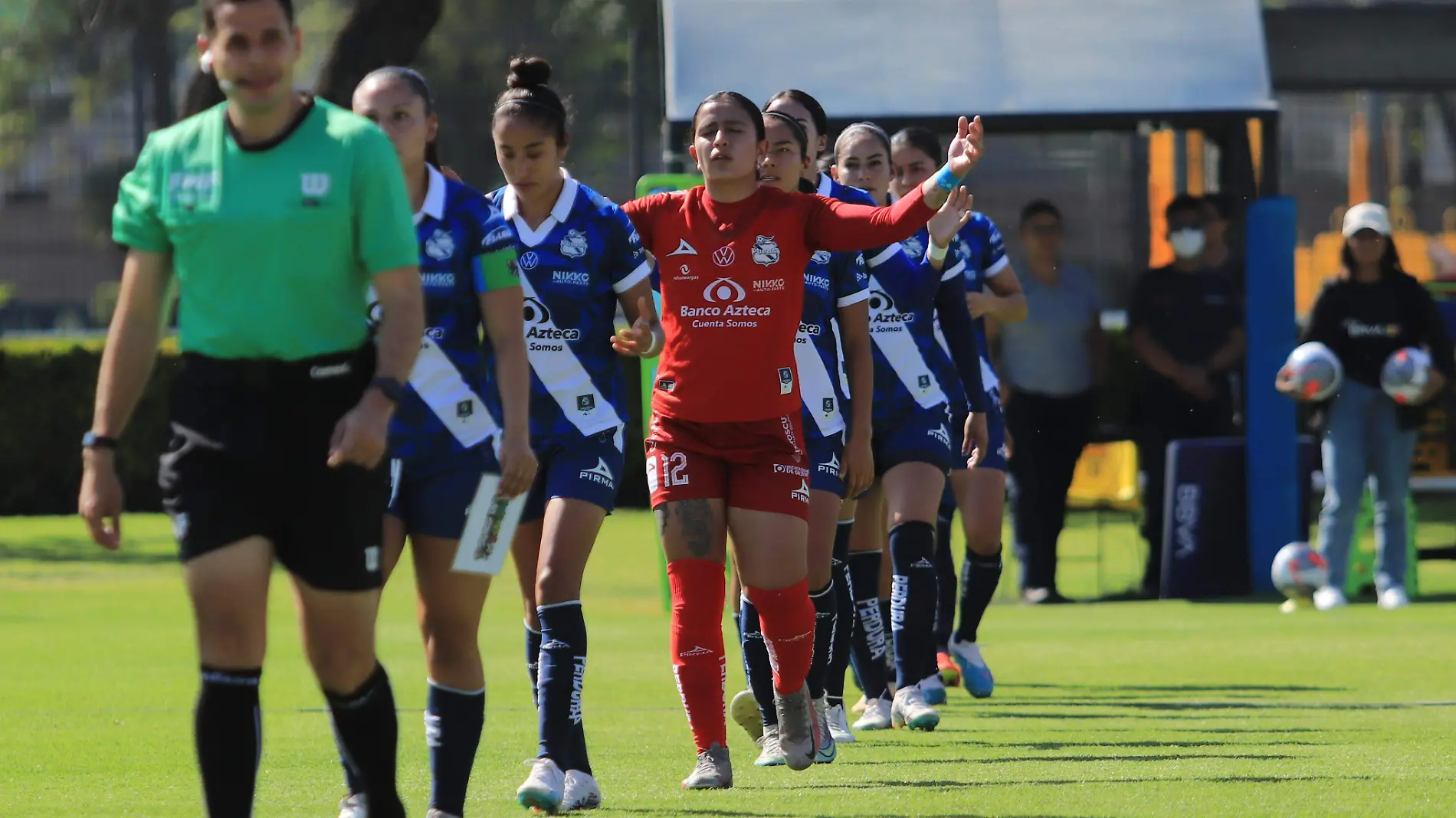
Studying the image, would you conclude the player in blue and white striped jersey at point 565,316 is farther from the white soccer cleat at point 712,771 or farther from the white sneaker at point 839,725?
the white sneaker at point 839,725

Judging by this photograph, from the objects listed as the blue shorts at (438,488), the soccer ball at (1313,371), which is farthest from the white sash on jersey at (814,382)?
the soccer ball at (1313,371)

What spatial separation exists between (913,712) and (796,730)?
167cm

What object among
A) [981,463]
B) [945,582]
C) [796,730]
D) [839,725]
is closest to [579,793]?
[796,730]

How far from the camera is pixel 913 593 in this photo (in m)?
8.84

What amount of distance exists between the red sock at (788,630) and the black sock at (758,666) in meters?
0.54

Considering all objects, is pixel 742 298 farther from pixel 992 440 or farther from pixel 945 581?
pixel 945 581

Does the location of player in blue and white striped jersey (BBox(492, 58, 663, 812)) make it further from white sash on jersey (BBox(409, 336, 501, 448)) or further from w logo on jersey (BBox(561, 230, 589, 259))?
white sash on jersey (BBox(409, 336, 501, 448))

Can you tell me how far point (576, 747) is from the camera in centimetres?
657

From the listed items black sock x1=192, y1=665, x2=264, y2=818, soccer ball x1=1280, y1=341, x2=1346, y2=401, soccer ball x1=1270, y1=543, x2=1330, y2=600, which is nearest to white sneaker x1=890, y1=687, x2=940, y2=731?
black sock x1=192, y1=665, x2=264, y2=818

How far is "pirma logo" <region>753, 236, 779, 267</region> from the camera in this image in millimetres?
6777

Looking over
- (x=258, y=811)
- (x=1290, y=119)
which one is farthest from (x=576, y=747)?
(x=1290, y=119)

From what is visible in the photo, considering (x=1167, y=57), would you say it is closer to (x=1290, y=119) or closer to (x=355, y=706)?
(x=355, y=706)

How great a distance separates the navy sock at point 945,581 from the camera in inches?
407

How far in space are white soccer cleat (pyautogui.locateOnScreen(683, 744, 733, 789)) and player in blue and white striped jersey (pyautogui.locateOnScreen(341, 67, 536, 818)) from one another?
3.34 ft
